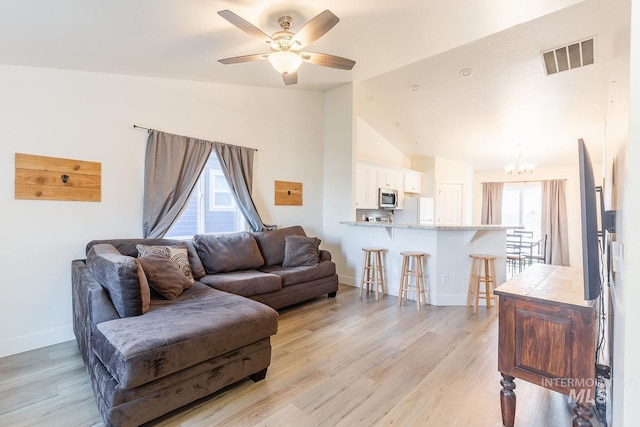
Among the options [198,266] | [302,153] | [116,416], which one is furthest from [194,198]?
[116,416]

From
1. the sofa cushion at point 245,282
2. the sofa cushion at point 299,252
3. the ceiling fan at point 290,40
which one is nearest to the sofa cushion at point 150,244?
the sofa cushion at point 245,282

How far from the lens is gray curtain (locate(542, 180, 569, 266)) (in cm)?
686

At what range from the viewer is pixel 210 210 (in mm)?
4086

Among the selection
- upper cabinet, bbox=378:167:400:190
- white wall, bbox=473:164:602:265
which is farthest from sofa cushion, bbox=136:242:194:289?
white wall, bbox=473:164:602:265

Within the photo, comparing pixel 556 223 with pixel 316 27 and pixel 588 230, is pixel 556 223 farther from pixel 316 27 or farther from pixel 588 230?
pixel 316 27

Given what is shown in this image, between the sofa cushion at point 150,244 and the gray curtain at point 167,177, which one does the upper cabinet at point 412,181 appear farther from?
the sofa cushion at point 150,244

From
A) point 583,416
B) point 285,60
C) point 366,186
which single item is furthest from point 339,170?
point 583,416

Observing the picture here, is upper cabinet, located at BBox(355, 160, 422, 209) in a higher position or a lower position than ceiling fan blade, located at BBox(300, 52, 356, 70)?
lower

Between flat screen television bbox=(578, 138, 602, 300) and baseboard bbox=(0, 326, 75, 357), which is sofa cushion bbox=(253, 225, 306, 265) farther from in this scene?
flat screen television bbox=(578, 138, 602, 300)

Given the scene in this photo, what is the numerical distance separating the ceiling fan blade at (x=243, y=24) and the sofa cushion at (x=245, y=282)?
2.30 meters

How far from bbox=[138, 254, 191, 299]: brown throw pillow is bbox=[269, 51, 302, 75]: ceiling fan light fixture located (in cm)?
198

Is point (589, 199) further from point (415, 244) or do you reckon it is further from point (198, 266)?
point (198, 266)

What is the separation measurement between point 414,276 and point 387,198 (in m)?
2.33

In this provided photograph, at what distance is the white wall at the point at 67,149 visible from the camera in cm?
260
